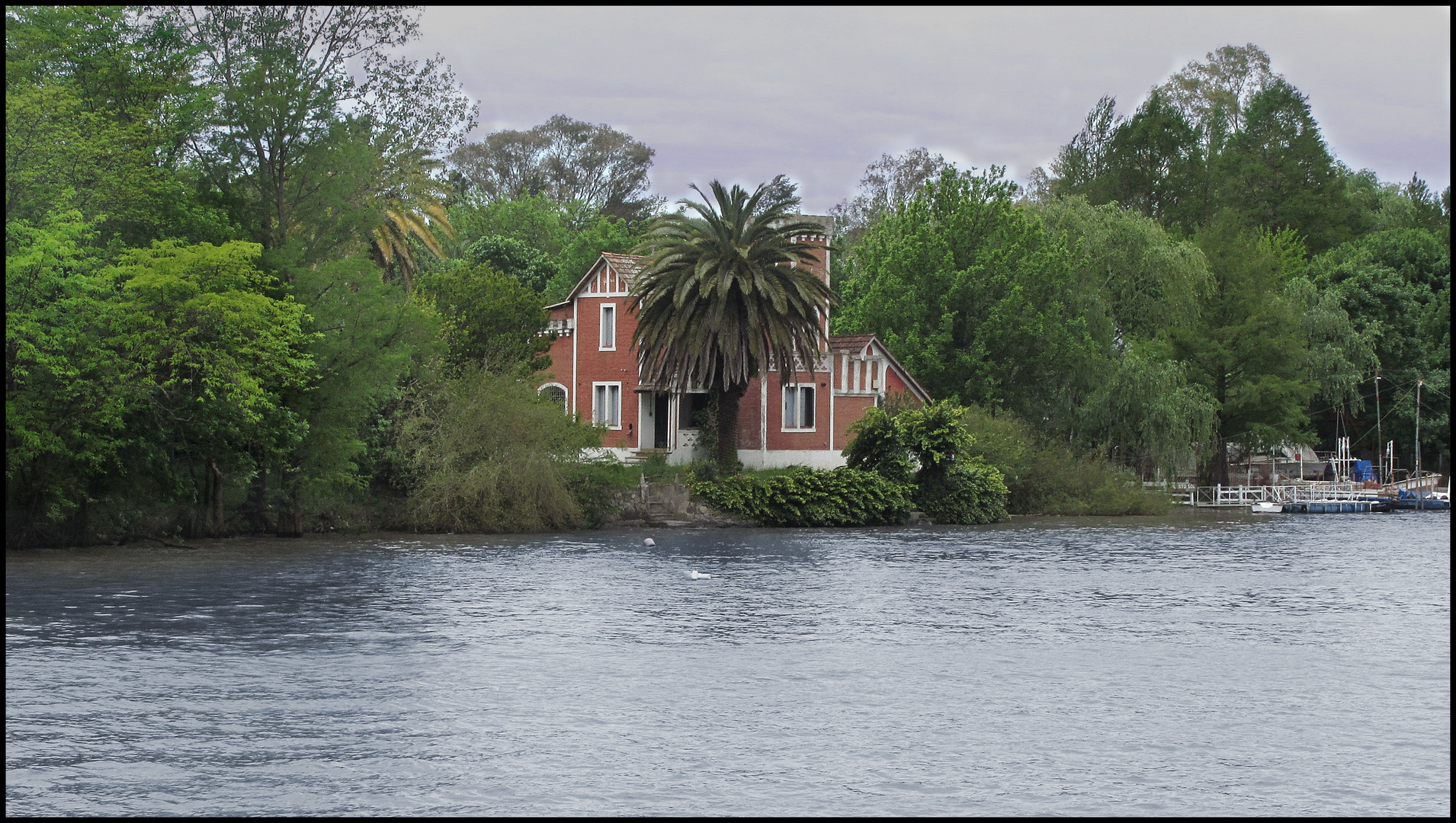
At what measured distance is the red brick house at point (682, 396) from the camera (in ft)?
211

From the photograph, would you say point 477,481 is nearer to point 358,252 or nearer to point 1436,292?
point 358,252

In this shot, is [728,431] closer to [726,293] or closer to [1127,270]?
[726,293]

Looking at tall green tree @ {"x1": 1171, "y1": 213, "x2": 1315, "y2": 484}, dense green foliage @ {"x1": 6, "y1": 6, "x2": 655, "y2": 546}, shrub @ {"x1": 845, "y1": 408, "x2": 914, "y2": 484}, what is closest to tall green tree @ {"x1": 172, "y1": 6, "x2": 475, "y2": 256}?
dense green foliage @ {"x1": 6, "y1": 6, "x2": 655, "y2": 546}

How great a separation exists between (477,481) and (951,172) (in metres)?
34.5

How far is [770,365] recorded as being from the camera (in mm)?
59469

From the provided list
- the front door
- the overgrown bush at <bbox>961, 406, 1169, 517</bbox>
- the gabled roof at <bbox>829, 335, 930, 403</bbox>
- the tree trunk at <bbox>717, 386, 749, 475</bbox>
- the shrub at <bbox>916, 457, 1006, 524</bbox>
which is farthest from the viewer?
the gabled roof at <bbox>829, 335, 930, 403</bbox>

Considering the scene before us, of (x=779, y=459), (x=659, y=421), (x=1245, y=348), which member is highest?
(x=1245, y=348)

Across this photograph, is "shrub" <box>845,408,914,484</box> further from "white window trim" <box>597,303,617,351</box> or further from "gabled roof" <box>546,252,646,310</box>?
"gabled roof" <box>546,252,646,310</box>

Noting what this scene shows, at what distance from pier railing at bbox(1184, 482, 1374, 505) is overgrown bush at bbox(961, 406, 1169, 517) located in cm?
929

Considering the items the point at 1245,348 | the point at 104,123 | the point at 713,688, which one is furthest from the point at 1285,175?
the point at 713,688

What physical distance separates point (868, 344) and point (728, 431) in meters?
10.6

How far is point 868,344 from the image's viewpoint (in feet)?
217

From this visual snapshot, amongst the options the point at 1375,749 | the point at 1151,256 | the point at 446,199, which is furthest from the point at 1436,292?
the point at 1375,749

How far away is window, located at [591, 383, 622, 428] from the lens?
64.9m
